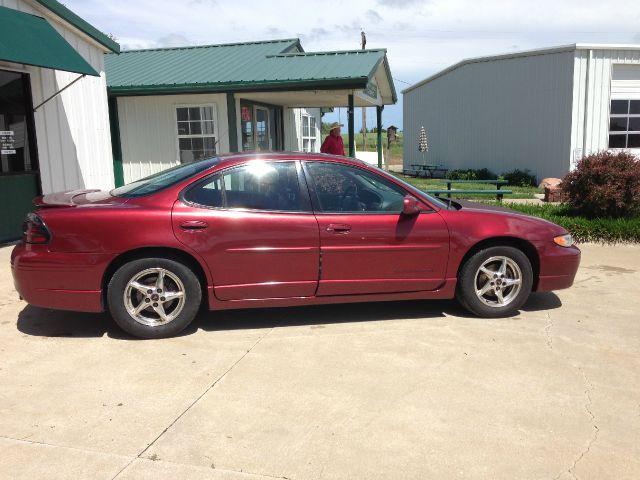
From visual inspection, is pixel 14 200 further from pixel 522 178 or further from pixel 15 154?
pixel 522 178

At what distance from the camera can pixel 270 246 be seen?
4551 millimetres

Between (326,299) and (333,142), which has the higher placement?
(333,142)

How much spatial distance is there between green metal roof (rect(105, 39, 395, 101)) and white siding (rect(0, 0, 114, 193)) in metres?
2.45

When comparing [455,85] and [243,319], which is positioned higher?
[455,85]

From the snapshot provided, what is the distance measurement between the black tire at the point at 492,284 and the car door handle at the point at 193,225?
224 cm

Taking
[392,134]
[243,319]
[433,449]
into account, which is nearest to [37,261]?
[243,319]

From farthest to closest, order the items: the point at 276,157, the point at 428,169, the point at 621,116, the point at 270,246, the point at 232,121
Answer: the point at 428,169, the point at 621,116, the point at 232,121, the point at 276,157, the point at 270,246

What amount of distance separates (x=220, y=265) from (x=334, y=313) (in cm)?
130

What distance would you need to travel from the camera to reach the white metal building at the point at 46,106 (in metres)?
7.54

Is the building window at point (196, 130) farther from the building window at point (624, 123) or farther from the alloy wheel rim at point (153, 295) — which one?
the building window at point (624, 123)

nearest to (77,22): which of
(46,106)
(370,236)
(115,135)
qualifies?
(46,106)

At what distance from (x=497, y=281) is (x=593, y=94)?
13250mm

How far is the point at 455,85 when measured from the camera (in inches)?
867

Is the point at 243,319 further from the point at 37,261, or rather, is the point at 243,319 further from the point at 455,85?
the point at 455,85
